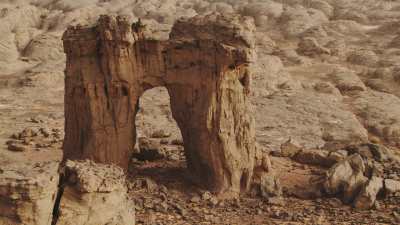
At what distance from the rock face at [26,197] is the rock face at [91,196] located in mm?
341

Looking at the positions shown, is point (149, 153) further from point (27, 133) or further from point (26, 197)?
point (26, 197)

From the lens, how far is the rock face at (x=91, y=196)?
728cm

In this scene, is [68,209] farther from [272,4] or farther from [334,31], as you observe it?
[272,4]

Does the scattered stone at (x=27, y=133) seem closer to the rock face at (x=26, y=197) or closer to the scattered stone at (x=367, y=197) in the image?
the rock face at (x=26, y=197)

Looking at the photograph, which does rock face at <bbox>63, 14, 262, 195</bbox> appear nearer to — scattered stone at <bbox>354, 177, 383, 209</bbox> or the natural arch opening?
the natural arch opening

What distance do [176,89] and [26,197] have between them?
5.41 metres

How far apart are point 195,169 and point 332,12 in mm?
39768

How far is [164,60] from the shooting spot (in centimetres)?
1130

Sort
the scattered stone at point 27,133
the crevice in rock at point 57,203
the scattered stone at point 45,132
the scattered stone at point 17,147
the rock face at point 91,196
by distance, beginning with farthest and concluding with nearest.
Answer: the scattered stone at point 45,132 < the scattered stone at point 27,133 < the scattered stone at point 17,147 < the rock face at point 91,196 < the crevice in rock at point 57,203

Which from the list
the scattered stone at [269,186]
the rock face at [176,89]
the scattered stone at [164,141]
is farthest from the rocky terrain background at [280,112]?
the rock face at [176,89]

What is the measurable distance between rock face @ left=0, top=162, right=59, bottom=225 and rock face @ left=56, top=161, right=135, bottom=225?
341 millimetres

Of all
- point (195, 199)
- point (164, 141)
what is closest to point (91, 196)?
point (195, 199)

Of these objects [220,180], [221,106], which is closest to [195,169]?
[220,180]

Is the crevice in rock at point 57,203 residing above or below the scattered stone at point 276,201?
above
